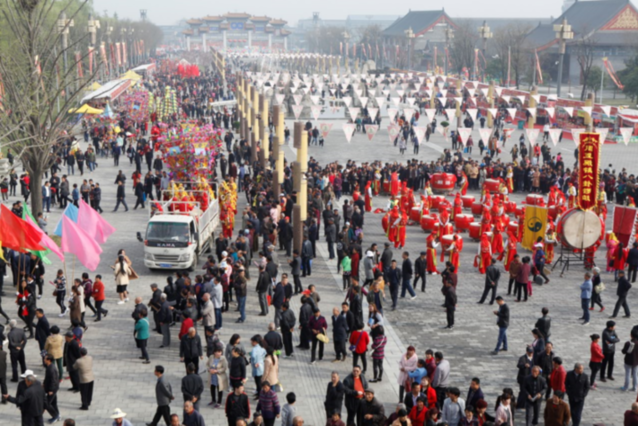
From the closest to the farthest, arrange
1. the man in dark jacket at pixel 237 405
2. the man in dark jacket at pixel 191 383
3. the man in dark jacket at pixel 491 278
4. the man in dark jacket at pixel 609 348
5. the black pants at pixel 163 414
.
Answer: the man in dark jacket at pixel 237 405, the man in dark jacket at pixel 191 383, the black pants at pixel 163 414, the man in dark jacket at pixel 609 348, the man in dark jacket at pixel 491 278

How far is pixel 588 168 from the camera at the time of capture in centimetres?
2284

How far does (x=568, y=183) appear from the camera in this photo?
33.3 m

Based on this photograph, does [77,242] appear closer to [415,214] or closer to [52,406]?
[52,406]

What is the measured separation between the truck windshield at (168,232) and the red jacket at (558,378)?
11.3 meters

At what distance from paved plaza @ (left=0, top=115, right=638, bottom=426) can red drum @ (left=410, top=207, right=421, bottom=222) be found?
302 cm

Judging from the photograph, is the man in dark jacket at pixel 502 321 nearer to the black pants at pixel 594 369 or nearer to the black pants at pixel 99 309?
the black pants at pixel 594 369

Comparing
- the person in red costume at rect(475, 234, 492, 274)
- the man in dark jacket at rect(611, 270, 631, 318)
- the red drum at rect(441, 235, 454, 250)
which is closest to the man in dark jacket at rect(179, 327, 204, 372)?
the man in dark jacket at rect(611, 270, 631, 318)

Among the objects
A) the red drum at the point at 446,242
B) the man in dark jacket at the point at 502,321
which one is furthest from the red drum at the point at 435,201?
the man in dark jacket at the point at 502,321

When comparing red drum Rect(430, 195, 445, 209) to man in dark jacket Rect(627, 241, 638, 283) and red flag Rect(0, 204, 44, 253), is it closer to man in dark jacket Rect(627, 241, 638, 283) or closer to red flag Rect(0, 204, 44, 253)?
man in dark jacket Rect(627, 241, 638, 283)

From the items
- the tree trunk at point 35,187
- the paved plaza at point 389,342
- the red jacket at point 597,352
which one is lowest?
the paved plaza at point 389,342

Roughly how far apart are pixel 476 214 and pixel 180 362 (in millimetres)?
16272

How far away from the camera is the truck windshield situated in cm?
2208

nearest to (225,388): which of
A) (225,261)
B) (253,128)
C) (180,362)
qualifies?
(180,362)

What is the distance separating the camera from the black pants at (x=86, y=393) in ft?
45.1
